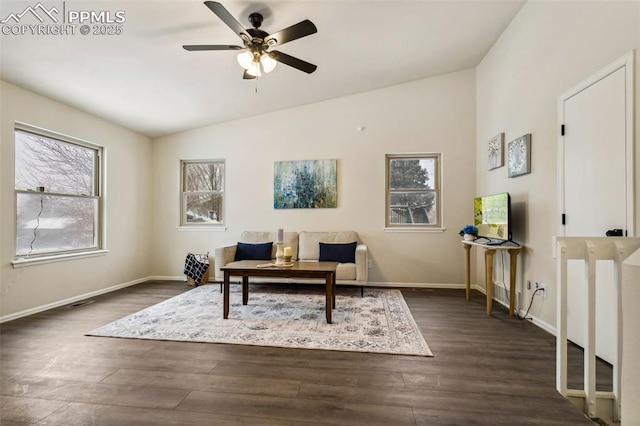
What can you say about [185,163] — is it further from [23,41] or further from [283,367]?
[283,367]

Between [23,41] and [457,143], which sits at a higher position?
[23,41]

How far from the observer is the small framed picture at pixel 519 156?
298 cm

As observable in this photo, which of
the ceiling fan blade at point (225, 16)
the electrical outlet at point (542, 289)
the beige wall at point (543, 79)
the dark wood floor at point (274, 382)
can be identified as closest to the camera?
the dark wood floor at point (274, 382)

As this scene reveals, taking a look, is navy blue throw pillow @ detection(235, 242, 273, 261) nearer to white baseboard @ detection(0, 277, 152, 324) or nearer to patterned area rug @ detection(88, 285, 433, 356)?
patterned area rug @ detection(88, 285, 433, 356)

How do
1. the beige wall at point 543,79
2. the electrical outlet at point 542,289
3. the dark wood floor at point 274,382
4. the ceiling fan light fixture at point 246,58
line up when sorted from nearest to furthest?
1. the dark wood floor at point 274,382
2. the beige wall at point 543,79
3. the ceiling fan light fixture at point 246,58
4. the electrical outlet at point 542,289

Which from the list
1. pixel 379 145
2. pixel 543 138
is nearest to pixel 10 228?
pixel 379 145

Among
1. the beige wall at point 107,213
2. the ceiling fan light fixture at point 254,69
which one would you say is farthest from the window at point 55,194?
the ceiling fan light fixture at point 254,69

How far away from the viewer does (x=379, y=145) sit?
4453 mm

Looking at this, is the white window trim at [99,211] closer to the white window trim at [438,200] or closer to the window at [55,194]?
the window at [55,194]

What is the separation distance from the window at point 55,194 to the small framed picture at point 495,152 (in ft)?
18.6

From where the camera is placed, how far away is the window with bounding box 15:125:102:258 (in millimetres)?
3125

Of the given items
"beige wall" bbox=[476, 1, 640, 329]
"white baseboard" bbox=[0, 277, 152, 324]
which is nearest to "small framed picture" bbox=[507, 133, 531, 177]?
"beige wall" bbox=[476, 1, 640, 329]

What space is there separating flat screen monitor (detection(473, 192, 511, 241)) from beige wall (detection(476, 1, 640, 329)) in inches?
8.8

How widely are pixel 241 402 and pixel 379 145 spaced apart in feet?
12.7
